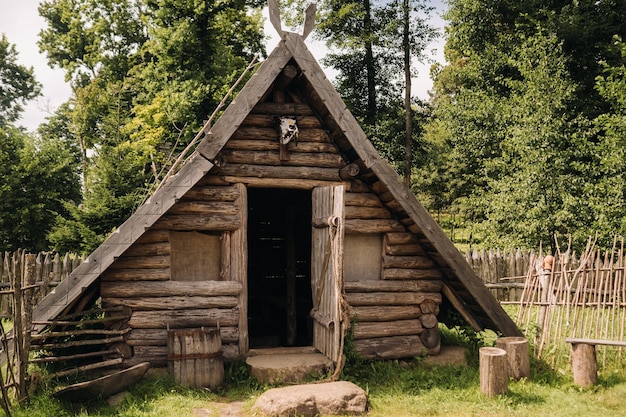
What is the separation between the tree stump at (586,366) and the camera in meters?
7.29

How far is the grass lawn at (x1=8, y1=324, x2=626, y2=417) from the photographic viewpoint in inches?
251

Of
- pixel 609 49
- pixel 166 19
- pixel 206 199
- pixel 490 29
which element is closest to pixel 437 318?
pixel 206 199

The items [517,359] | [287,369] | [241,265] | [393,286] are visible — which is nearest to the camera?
[287,369]

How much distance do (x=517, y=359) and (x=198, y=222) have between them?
504 cm

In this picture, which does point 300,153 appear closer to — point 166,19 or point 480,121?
point 166,19

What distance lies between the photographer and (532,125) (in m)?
17.3

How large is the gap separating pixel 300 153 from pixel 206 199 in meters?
1.63

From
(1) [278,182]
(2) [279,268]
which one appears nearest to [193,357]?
(1) [278,182]

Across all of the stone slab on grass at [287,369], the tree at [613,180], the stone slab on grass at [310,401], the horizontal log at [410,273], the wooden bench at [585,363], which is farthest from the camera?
the tree at [613,180]

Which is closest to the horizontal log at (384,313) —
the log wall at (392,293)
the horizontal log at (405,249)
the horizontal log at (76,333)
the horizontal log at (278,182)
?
the log wall at (392,293)

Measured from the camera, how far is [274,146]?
26.3 feet

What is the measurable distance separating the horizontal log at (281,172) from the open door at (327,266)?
28 centimetres

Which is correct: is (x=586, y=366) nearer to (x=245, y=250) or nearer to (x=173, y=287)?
(x=245, y=250)

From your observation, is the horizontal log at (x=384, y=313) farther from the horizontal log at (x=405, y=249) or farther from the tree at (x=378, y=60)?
the tree at (x=378, y=60)
